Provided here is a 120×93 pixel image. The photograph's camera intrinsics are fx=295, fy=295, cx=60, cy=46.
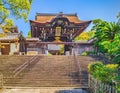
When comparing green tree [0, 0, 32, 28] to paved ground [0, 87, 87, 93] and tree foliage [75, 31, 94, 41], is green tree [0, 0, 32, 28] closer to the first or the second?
paved ground [0, 87, 87, 93]

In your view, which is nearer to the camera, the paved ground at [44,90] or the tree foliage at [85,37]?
the paved ground at [44,90]

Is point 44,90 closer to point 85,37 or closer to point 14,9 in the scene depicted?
point 14,9

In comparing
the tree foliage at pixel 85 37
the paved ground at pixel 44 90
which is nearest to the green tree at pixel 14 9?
the paved ground at pixel 44 90

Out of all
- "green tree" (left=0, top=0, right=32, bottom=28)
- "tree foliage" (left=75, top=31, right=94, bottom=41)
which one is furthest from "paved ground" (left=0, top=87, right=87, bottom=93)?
"tree foliage" (left=75, top=31, right=94, bottom=41)

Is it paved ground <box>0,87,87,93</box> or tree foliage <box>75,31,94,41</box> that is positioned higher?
tree foliage <box>75,31,94,41</box>

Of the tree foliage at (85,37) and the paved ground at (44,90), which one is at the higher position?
the tree foliage at (85,37)

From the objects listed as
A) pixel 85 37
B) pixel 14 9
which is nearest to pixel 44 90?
pixel 14 9

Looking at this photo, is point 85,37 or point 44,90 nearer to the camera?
point 44,90

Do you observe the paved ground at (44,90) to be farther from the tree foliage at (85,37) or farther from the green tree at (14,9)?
the tree foliage at (85,37)

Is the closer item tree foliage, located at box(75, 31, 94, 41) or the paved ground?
the paved ground

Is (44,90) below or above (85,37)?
below

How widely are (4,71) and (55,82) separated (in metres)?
5.28

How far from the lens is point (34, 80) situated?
2016cm

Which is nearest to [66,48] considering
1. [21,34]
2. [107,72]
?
[21,34]
